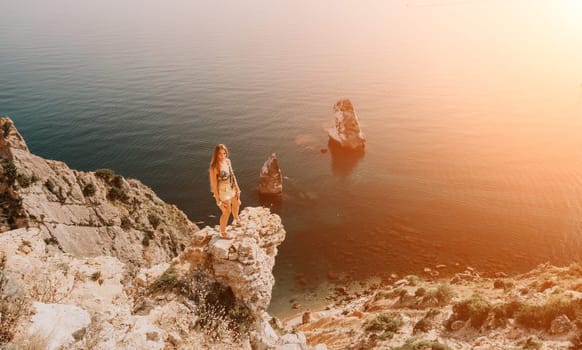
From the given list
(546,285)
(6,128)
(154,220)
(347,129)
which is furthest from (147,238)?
(347,129)

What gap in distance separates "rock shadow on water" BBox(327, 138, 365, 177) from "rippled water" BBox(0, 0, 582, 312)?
0.53 m

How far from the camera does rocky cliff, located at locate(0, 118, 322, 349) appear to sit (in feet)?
25.5

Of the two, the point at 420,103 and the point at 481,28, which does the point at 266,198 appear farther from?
the point at 481,28

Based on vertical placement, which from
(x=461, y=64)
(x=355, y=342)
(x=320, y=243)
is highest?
(x=461, y=64)

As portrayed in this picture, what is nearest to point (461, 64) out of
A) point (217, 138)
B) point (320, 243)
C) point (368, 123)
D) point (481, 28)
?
point (368, 123)

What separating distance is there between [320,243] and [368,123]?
41.9 metres

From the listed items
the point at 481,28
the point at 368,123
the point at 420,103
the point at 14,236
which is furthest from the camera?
the point at 481,28

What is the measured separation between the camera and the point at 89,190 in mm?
27250

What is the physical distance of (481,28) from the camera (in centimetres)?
18212

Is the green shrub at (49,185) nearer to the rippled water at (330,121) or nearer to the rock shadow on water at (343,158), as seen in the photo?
the rippled water at (330,121)

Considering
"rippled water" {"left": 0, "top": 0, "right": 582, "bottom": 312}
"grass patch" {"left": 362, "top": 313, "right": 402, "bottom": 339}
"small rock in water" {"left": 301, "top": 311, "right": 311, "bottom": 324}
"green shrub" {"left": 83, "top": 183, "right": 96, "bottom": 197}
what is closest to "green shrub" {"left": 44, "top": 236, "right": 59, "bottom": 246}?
"green shrub" {"left": 83, "top": 183, "right": 96, "bottom": 197}

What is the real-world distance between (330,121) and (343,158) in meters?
17.0

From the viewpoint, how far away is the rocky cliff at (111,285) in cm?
777

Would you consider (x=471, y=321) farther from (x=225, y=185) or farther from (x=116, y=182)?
(x=116, y=182)
